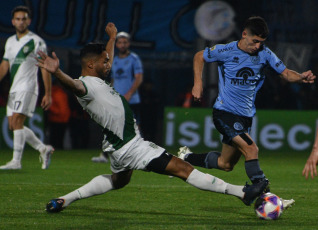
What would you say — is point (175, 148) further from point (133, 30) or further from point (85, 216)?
point (85, 216)

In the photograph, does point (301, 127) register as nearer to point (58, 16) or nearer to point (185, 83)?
point (185, 83)

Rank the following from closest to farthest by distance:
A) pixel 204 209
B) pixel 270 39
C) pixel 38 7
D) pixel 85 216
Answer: pixel 85 216
pixel 204 209
pixel 38 7
pixel 270 39

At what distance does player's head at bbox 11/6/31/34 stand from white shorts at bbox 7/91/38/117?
88cm

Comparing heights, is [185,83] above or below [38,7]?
below

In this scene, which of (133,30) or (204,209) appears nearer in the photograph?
(204,209)

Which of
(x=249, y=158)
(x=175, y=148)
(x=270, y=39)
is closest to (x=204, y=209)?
(x=249, y=158)

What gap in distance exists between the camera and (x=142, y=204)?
305 inches

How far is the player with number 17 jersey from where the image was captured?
7957mm

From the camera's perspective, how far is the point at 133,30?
53.7ft

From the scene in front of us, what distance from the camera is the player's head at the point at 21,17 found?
10.8 metres

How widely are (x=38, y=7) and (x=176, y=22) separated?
2.85m

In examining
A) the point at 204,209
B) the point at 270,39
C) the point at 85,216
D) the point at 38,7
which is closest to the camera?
the point at 85,216

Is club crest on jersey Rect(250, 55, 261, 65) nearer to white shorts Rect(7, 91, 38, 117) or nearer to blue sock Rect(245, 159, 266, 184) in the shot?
blue sock Rect(245, 159, 266, 184)

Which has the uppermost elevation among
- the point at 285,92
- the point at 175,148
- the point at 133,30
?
the point at 133,30
